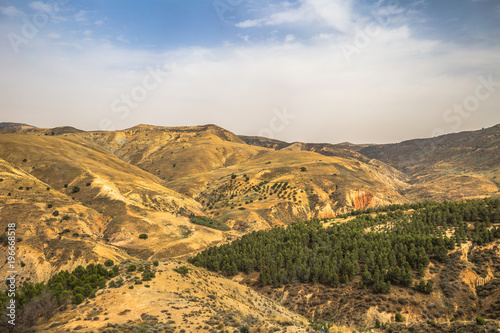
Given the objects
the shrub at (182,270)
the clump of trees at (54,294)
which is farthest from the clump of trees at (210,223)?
the clump of trees at (54,294)

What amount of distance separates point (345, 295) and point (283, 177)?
70.3m

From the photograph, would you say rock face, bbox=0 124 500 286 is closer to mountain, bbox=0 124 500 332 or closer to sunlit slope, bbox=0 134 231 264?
sunlit slope, bbox=0 134 231 264

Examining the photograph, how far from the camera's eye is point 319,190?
327 ft

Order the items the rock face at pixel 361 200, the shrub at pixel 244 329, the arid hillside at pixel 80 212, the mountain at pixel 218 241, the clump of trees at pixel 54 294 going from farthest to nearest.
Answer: the rock face at pixel 361 200 → the arid hillside at pixel 80 212 → the mountain at pixel 218 241 → the shrub at pixel 244 329 → the clump of trees at pixel 54 294

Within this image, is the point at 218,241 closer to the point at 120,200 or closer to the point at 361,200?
the point at 120,200

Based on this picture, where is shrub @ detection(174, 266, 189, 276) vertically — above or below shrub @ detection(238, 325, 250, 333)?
above

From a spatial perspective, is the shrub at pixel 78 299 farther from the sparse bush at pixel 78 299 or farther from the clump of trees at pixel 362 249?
the clump of trees at pixel 362 249

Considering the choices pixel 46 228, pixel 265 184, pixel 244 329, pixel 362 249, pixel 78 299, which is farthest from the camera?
pixel 265 184

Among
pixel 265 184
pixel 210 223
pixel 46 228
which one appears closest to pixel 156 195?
pixel 210 223

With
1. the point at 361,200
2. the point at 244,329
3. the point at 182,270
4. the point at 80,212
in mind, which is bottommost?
the point at 244,329

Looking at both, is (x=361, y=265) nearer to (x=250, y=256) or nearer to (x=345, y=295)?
(x=345, y=295)

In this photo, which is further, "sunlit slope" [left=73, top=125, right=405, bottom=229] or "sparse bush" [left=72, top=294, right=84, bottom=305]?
"sunlit slope" [left=73, top=125, right=405, bottom=229]

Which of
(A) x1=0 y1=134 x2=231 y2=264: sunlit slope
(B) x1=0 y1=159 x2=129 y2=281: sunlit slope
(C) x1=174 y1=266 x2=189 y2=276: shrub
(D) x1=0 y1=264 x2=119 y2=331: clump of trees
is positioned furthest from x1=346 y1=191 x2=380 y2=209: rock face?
(D) x1=0 y1=264 x2=119 y2=331: clump of trees

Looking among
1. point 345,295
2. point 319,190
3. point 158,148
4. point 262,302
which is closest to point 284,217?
point 319,190
